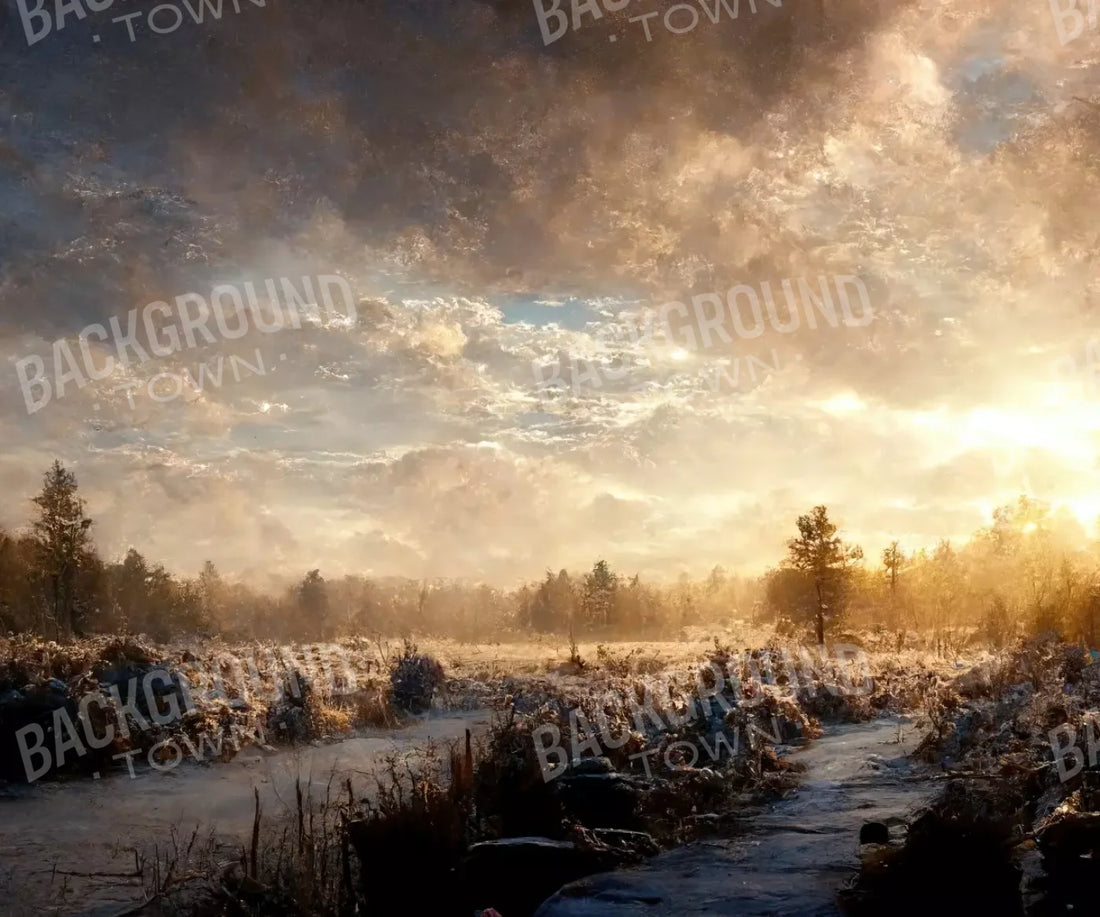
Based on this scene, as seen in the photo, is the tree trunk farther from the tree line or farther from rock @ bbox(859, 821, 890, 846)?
rock @ bbox(859, 821, 890, 846)

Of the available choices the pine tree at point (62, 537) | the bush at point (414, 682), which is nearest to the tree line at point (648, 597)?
the pine tree at point (62, 537)

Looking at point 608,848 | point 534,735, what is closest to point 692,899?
point 608,848

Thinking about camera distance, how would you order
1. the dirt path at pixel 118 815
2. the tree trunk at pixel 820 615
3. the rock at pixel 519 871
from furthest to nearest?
the tree trunk at pixel 820 615 < the dirt path at pixel 118 815 < the rock at pixel 519 871

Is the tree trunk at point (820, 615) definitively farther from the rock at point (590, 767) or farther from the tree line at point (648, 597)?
the rock at point (590, 767)

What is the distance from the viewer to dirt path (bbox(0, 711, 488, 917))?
8.78 meters

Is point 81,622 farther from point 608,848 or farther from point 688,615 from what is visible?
point 688,615

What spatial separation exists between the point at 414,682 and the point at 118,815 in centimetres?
1093

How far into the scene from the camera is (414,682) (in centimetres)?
2272

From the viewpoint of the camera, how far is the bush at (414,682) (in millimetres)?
22156

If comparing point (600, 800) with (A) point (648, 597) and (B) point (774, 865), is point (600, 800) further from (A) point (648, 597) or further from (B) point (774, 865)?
(A) point (648, 597)

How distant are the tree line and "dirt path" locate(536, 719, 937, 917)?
20517mm

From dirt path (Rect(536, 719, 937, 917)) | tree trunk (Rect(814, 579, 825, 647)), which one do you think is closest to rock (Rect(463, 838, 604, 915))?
dirt path (Rect(536, 719, 937, 917))

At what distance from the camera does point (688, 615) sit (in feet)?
316

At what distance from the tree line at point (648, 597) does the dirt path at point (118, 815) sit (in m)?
24.0
